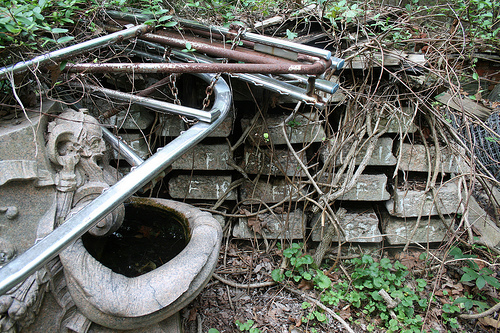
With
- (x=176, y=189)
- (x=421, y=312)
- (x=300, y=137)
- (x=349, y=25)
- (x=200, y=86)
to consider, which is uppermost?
(x=349, y=25)

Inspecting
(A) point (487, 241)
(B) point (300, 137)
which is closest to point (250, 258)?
(B) point (300, 137)

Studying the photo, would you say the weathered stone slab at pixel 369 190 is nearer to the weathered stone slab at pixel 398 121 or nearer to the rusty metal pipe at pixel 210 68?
the weathered stone slab at pixel 398 121

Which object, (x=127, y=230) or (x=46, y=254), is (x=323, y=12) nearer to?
(x=127, y=230)

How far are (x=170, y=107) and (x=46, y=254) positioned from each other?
90 cm

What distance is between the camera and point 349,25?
230 cm

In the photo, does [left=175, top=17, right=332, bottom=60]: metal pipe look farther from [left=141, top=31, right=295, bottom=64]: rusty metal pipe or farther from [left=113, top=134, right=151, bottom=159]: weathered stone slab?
[left=113, top=134, right=151, bottom=159]: weathered stone slab

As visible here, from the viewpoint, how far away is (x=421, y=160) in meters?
2.50

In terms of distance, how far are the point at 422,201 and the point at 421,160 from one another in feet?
1.07

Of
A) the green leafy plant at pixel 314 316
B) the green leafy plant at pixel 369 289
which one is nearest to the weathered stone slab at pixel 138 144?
the green leafy plant at pixel 369 289

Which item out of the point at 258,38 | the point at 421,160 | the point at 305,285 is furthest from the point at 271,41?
the point at 305,285

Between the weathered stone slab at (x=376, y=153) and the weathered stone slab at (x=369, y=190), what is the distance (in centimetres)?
12

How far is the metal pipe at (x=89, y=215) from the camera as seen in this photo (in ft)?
3.30

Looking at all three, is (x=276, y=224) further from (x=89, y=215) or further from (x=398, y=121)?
(x=89, y=215)

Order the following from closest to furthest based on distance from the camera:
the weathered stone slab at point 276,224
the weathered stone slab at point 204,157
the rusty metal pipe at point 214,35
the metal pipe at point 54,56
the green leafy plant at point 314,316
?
1. the metal pipe at point 54,56
2. the rusty metal pipe at point 214,35
3. the green leafy plant at point 314,316
4. the weathered stone slab at point 204,157
5. the weathered stone slab at point 276,224
